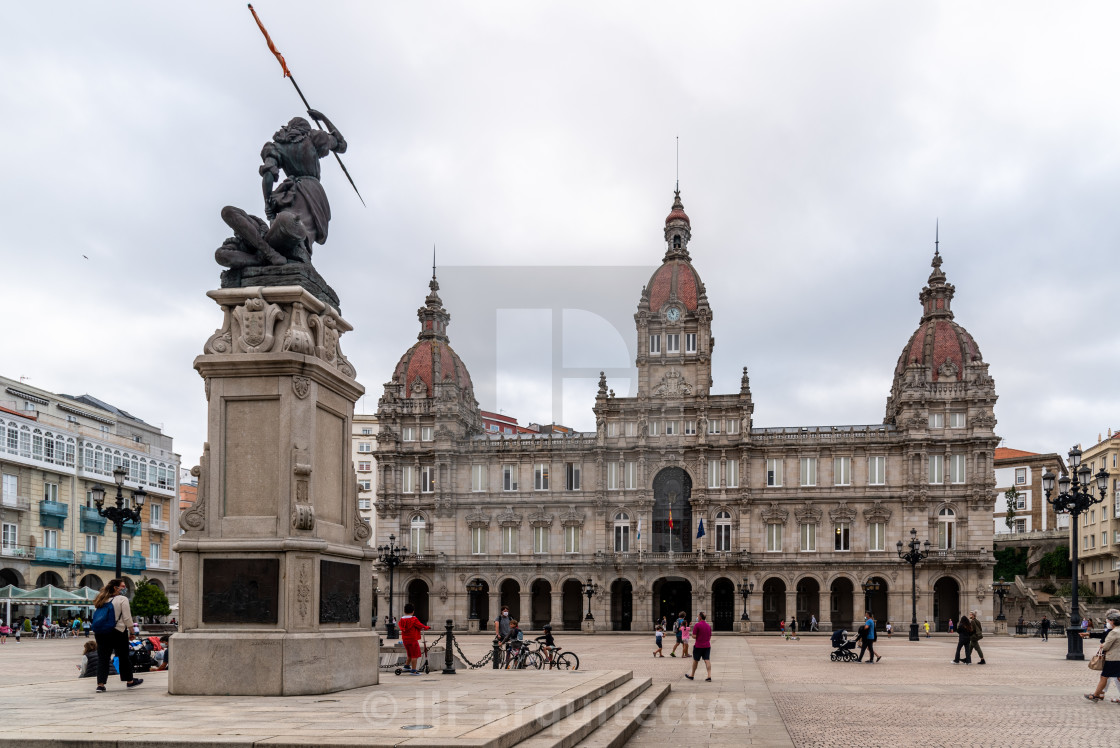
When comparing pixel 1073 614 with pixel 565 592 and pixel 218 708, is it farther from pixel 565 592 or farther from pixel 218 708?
pixel 565 592

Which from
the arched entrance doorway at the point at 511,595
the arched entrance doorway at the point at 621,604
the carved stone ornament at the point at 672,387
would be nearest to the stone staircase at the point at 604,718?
the carved stone ornament at the point at 672,387

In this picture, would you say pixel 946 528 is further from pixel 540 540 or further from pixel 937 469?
pixel 540 540

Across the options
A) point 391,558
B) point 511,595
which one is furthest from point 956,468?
point 391,558

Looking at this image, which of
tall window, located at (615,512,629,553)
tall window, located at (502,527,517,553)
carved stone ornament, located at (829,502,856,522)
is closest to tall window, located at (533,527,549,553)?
tall window, located at (502,527,517,553)

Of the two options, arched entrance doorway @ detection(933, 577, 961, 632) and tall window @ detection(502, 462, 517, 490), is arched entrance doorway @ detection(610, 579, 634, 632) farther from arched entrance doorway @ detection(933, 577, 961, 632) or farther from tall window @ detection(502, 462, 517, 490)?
arched entrance doorway @ detection(933, 577, 961, 632)

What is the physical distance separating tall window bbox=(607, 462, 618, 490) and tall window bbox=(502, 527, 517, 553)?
7.36 metres

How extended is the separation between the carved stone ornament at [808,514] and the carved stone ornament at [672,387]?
34.9 feet

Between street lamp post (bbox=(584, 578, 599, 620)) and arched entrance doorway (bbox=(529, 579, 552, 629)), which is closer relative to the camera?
street lamp post (bbox=(584, 578, 599, 620))

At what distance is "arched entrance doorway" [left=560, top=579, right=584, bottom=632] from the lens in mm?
72188

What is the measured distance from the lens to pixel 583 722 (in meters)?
11.6

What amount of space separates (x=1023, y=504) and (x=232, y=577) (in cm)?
10136

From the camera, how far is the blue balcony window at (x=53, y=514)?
60.5 m

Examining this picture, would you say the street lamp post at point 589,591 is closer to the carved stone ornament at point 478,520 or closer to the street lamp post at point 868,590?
the carved stone ornament at point 478,520

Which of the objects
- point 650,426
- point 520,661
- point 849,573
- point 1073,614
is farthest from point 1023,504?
point 520,661
